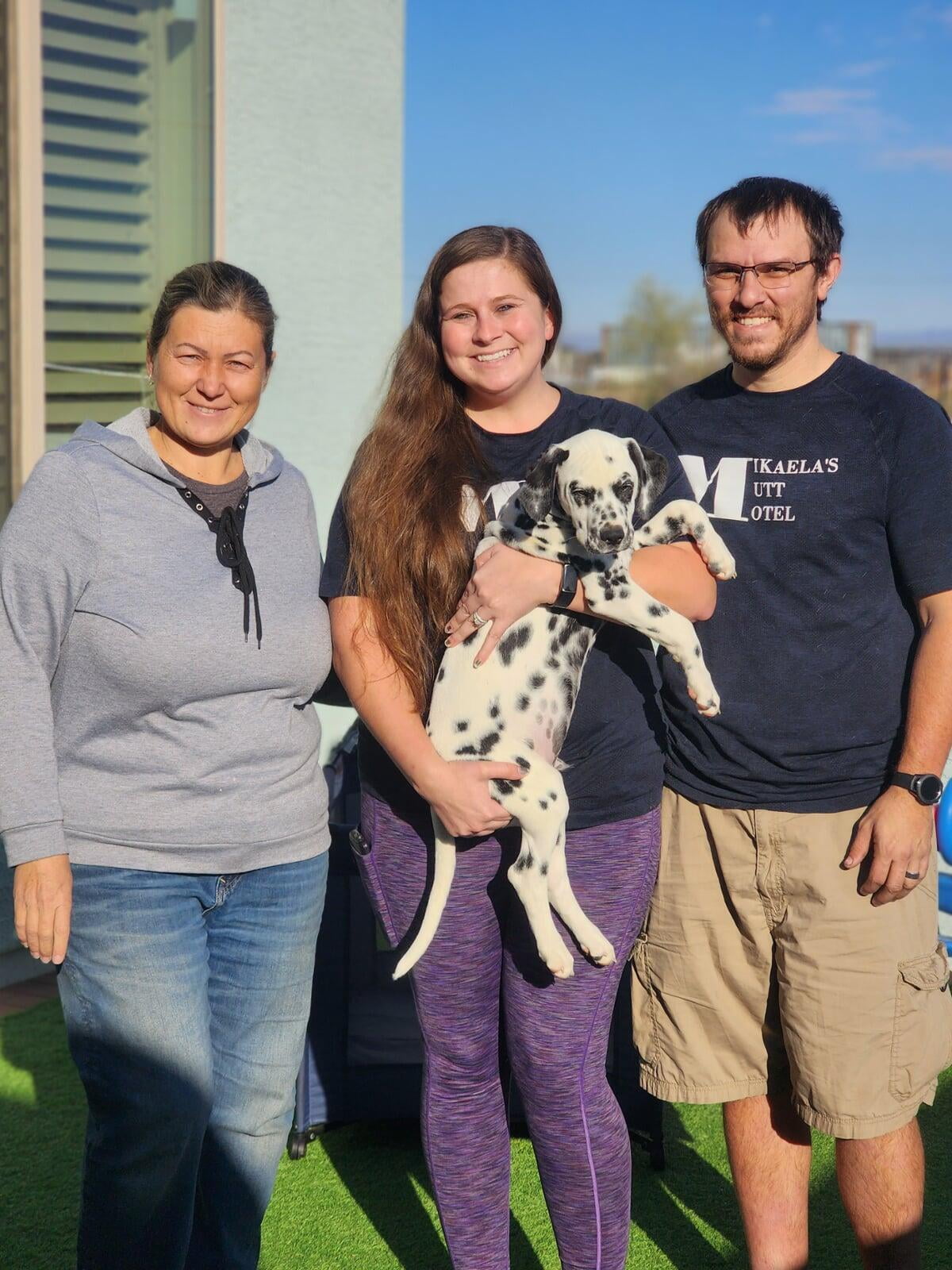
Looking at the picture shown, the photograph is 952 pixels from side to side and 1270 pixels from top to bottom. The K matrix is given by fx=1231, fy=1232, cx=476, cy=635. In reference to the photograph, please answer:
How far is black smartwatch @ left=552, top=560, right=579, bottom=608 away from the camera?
2361mm

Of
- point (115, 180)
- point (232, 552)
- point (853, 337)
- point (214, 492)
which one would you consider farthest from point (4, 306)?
point (853, 337)

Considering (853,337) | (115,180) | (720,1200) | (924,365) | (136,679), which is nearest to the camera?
(136,679)

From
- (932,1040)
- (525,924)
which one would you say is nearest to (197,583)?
(525,924)

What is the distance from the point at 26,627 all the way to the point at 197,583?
298mm

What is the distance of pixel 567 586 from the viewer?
2361 millimetres

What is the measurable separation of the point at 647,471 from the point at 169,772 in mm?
1044

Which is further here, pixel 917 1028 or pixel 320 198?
pixel 320 198

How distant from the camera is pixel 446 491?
2.34m

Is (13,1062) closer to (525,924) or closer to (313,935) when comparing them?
(313,935)

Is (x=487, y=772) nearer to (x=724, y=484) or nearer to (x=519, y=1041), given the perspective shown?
(x=519, y=1041)

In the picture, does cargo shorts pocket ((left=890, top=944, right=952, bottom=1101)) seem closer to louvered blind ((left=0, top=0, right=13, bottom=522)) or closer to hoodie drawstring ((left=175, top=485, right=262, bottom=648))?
hoodie drawstring ((left=175, top=485, right=262, bottom=648))

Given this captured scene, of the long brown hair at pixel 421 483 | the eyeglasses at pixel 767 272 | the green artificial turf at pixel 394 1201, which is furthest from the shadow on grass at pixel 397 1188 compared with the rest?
the eyeglasses at pixel 767 272

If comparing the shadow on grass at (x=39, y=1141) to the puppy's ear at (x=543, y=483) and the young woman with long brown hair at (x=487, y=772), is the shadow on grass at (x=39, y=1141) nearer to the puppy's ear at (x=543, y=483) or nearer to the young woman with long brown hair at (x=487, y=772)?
the young woman with long brown hair at (x=487, y=772)

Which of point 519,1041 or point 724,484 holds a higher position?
point 724,484
